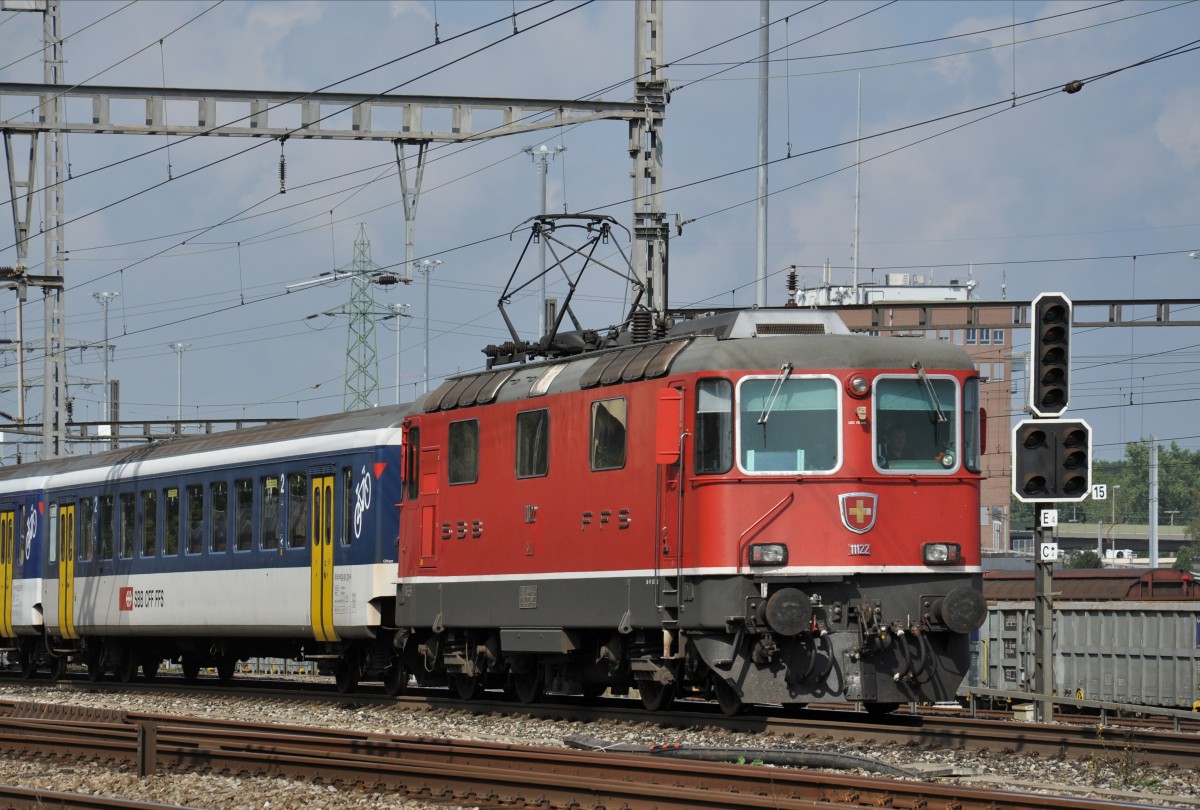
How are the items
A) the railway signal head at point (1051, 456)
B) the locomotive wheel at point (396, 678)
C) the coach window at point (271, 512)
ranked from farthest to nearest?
the coach window at point (271, 512), the locomotive wheel at point (396, 678), the railway signal head at point (1051, 456)

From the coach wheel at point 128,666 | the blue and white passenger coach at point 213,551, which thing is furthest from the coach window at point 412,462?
the coach wheel at point 128,666

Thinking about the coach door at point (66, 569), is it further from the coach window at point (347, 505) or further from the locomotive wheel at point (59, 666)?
the coach window at point (347, 505)

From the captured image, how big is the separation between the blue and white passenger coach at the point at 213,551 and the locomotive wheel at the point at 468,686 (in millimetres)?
1603

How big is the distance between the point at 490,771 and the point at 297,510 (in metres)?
12.0

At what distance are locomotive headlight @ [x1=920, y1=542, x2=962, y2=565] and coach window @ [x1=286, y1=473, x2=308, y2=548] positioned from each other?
10173mm

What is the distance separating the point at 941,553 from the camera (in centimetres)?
1673

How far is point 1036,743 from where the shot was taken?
14.8 metres

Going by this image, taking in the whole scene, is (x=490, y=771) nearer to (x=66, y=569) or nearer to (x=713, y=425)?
(x=713, y=425)

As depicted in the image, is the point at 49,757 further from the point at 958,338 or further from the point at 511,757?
the point at 958,338

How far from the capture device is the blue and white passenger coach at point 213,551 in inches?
904

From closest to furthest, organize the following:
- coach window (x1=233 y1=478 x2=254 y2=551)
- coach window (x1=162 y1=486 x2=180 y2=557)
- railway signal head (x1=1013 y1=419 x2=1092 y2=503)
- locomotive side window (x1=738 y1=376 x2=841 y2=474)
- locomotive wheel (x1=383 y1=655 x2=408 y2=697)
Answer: railway signal head (x1=1013 y1=419 x2=1092 y2=503)
locomotive side window (x1=738 y1=376 x2=841 y2=474)
locomotive wheel (x1=383 y1=655 x2=408 y2=697)
coach window (x1=233 y1=478 x2=254 y2=551)
coach window (x1=162 y1=486 x2=180 y2=557)

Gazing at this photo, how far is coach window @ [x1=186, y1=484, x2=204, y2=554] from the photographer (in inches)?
1047


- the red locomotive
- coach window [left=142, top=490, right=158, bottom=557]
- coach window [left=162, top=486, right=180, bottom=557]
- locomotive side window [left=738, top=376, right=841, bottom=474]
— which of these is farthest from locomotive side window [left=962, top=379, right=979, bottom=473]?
coach window [left=142, top=490, right=158, bottom=557]

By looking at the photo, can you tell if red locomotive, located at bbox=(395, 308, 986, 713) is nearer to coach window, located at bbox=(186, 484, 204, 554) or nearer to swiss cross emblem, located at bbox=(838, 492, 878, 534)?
swiss cross emblem, located at bbox=(838, 492, 878, 534)
